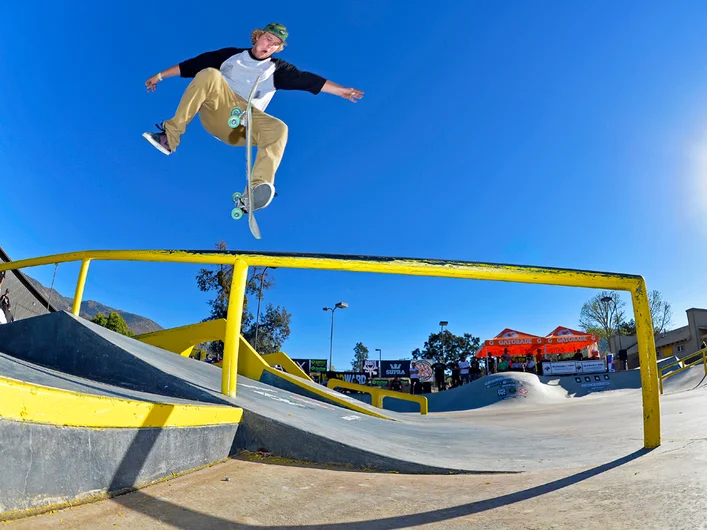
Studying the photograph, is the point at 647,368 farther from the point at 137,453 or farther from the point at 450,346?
the point at 450,346

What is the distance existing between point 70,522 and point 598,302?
49.7 m

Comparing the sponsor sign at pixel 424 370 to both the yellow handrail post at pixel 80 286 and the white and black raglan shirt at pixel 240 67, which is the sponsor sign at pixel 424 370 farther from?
the yellow handrail post at pixel 80 286

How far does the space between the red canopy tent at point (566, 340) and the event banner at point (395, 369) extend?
28.2 ft

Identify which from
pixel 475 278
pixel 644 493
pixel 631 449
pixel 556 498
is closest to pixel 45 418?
pixel 556 498

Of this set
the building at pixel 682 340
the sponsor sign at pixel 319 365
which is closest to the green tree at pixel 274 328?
the sponsor sign at pixel 319 365

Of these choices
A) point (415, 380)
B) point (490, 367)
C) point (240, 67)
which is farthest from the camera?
point (490, 367)

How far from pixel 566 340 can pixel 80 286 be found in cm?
2718

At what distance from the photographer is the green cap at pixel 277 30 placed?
167 inches

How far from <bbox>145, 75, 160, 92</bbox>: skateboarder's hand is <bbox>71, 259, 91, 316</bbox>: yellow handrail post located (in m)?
2.07

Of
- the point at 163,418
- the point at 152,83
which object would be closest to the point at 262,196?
→ the point at 152,83

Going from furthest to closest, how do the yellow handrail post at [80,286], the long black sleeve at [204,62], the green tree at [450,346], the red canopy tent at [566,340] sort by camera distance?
the green tree at [450,346] < the red canopy tent at [566,340] < the long black sleeve at [204,62] < the yellow handrail post at [80,286]

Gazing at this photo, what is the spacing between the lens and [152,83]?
14.7ft

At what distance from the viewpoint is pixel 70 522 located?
1.13 m

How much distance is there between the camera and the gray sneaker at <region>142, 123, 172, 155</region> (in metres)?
4.44
